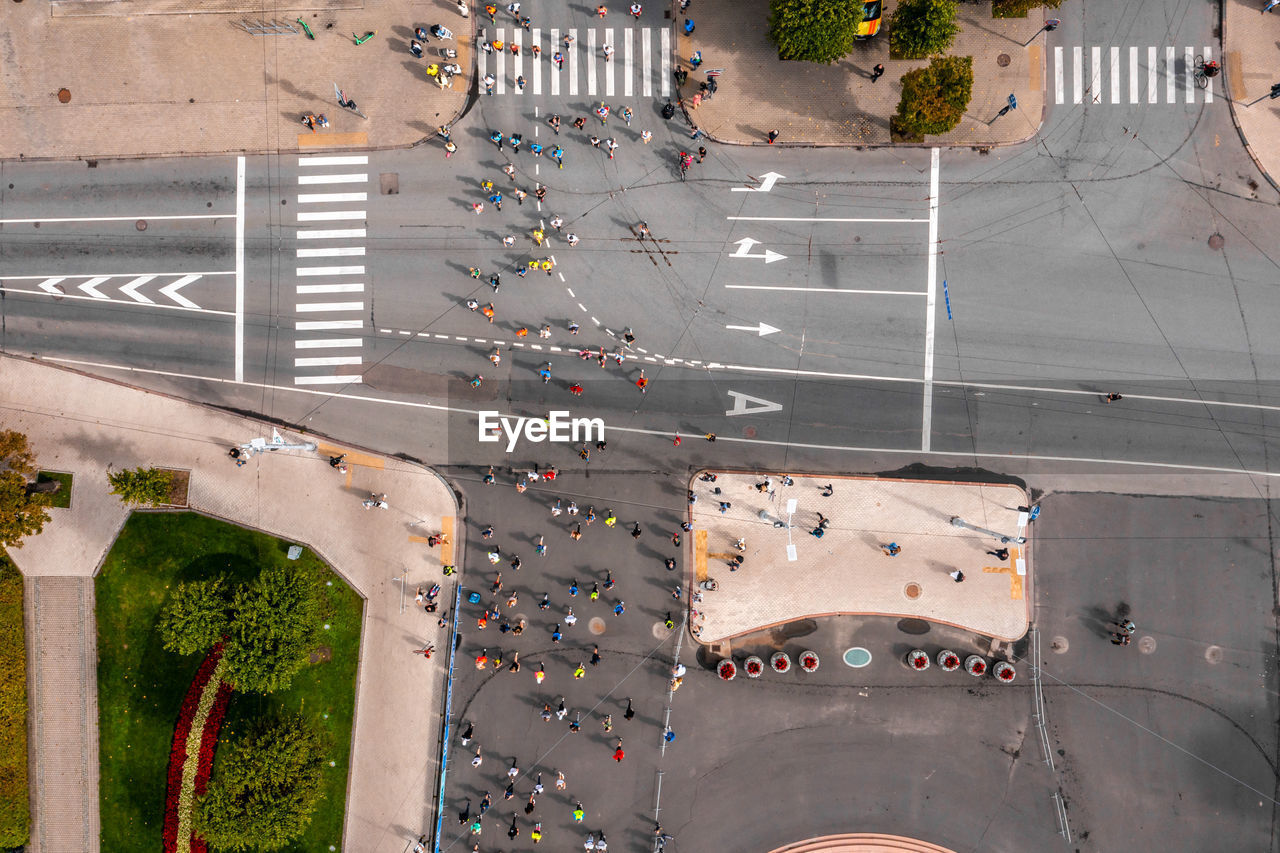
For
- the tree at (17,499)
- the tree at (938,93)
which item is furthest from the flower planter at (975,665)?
the tree at (17,499)

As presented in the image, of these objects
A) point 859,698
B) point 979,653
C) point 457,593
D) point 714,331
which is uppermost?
point 714,331

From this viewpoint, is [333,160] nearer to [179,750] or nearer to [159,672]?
[159,672]

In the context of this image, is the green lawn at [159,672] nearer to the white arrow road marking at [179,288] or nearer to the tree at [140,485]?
the tree at [140,485]

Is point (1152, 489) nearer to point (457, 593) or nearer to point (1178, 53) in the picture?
point (1178, 53)

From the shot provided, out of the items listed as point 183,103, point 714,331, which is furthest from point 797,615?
point 183,103

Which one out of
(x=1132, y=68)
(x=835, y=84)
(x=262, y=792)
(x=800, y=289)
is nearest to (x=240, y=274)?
(x=262, y=792)

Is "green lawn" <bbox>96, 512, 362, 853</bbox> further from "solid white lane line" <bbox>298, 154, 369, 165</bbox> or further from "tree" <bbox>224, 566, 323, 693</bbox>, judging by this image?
"solid white lane line" <bbox>298, 154, 369, 165</bbox>
